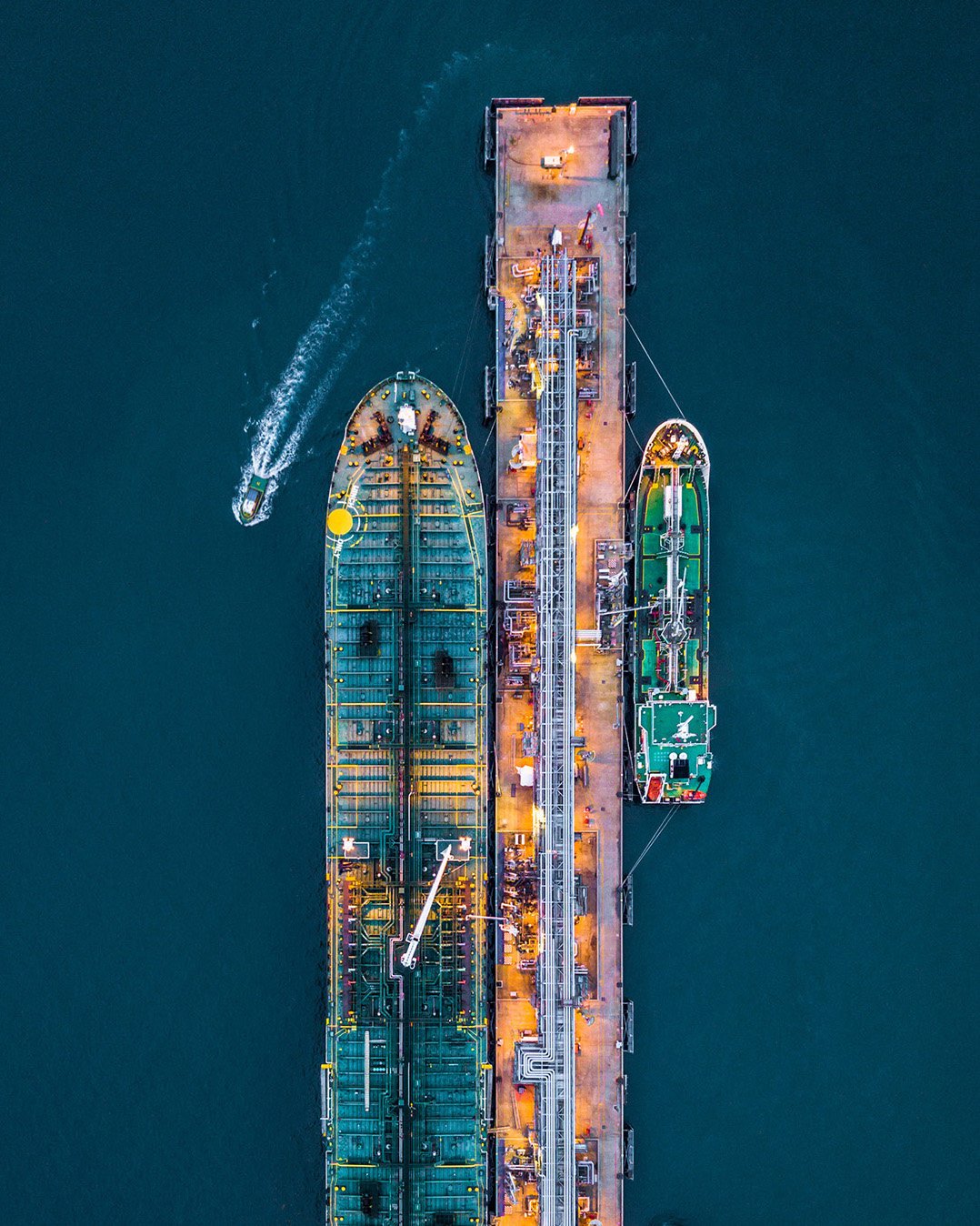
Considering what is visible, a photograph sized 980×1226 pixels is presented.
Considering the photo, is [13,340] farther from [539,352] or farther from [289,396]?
[539,352]

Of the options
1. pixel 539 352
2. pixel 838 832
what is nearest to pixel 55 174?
pixel 539 352

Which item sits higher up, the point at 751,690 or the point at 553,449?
the point at 553,449

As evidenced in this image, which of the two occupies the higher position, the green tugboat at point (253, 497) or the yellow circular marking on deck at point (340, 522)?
the green tugboat at point (253, 497)

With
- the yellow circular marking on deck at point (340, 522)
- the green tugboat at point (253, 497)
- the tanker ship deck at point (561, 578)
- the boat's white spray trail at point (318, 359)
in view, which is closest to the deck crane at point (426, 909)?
the tanker ship deck at point (561, 578)

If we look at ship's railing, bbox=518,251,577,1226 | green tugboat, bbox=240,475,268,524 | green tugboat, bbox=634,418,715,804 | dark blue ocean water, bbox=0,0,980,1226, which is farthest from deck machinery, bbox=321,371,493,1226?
green tugboat, bbox=634,418,715,804

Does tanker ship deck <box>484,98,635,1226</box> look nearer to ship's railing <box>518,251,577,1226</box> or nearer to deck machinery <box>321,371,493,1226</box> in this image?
ship's railing <box>518,251,577,1226</box>

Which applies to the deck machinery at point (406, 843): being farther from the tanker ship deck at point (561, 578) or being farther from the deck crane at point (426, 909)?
the tanker ship deck at point (561, 578)
